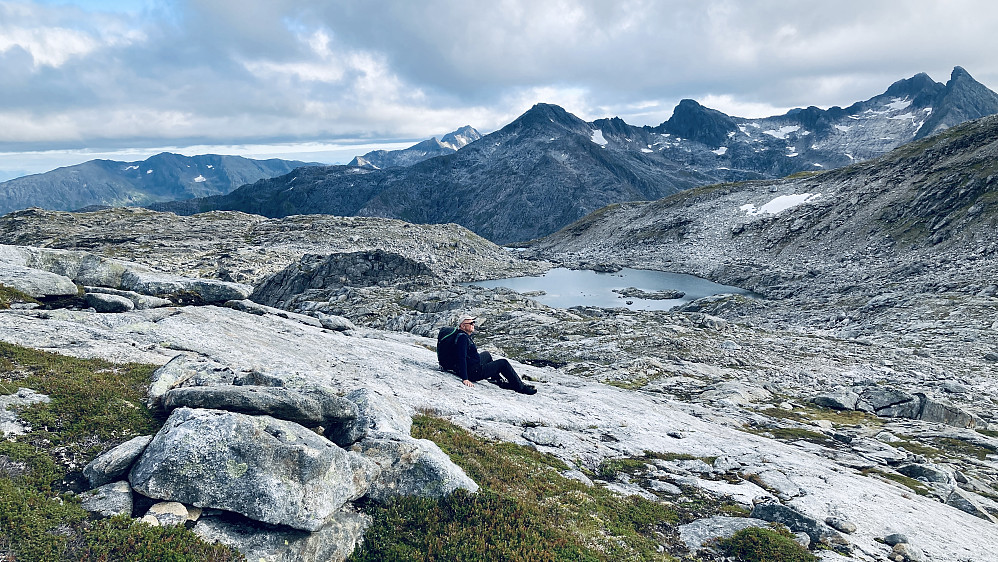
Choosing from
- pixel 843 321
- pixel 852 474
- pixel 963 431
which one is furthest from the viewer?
pixel 843 321

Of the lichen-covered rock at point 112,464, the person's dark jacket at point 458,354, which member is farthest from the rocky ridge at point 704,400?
the lichen-covered rock at point 112,464

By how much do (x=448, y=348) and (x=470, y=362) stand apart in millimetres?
1269

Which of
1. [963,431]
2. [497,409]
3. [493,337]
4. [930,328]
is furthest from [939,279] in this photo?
[497,409]

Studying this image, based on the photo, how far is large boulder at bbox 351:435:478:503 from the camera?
33.5ft

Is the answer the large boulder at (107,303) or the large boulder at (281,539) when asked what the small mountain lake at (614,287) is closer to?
the large boulder at (107,303)

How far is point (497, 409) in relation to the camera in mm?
18469

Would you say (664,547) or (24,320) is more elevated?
(24,320)

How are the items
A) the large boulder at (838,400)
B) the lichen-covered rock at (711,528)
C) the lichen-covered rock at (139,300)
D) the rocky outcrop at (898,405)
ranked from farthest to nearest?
the large boulder at (838,400)
the lichen-covered rock at (139,300)
the rocky outcrop at (898,405)
the lichen-covered rock at (711,528)

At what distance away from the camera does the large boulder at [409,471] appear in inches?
402

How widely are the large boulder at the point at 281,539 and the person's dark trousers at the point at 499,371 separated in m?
13.1

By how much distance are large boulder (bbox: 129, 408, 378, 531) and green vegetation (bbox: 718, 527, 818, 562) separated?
26.5ft

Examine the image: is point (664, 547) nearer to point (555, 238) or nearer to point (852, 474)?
point (852, 474)

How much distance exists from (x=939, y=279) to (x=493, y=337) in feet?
168

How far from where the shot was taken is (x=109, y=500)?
8219 mm
